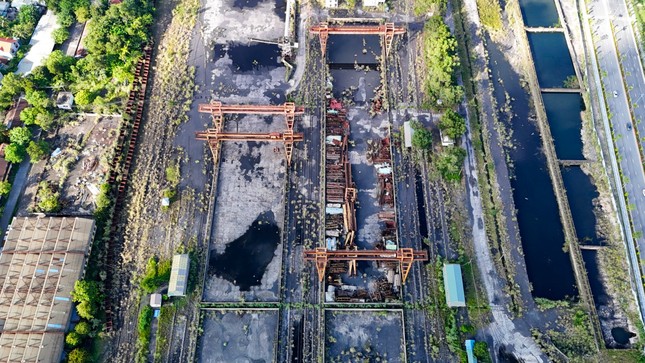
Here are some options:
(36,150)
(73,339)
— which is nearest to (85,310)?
(73,339)

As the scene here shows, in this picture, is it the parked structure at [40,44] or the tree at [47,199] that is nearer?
the tree at [47,199]

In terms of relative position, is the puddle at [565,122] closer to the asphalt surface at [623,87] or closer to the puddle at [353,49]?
the asphalt surface at [623,87]

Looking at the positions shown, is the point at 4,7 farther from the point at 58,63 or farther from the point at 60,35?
the point at 58,63

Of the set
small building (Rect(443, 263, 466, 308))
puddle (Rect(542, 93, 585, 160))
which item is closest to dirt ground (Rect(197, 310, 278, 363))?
small building (Rect(443, 263, 466, 308))

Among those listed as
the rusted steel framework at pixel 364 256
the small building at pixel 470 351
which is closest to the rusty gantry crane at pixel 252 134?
the rusted steel framework at pixel 364 256

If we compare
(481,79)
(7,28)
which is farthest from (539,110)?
(7,28)

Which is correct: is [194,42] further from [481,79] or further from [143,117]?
[481,79]
